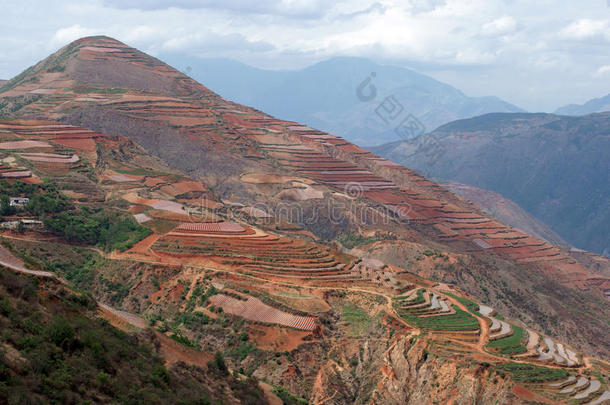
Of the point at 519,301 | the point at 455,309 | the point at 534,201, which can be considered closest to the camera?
the point at 455,309

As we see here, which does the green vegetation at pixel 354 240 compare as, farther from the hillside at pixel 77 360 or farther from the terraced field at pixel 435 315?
the hillside at pixel 77 360

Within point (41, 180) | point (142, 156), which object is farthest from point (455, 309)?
point (142, 156)

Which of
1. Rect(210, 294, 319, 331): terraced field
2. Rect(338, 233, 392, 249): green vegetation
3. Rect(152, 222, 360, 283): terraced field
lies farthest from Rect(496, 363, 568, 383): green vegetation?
Rect(338, 233, 392, 249): green vegetation

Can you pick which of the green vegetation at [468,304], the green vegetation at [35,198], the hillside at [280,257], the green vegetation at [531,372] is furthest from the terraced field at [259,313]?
the green vegetation at [35,198]

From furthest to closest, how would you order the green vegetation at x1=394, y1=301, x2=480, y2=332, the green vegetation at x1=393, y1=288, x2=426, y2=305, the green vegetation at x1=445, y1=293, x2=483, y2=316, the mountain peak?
the mountain peak, the green vegetation at x1=445, y1=293, x2=483, y2=316, the green vegetation at x1=393, y1=288, x2=426, y2=305, the green vegetation at x1=394, y1=301, x2=480, y2=332

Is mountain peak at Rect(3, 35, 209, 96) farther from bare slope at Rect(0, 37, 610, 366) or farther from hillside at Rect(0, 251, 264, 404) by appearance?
hillside at Rect(0, 251, 264, 404)

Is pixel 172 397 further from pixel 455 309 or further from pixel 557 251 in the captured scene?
pixel 557 251
